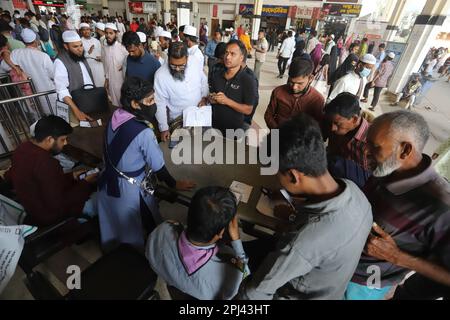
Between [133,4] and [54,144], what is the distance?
A: 2582cm

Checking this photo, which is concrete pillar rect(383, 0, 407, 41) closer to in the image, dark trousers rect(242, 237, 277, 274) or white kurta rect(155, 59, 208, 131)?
white kurta rect(155, 59, 208, 131)

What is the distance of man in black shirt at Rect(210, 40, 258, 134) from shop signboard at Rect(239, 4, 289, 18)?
730 inches

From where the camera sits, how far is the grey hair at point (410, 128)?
118cm

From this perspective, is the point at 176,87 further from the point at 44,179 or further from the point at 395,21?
the point at 395,21

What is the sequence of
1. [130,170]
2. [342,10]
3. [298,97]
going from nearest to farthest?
1. [130,170]
2. [298,97]
3. [342,10]

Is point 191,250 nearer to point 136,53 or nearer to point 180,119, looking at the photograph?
point 180,119

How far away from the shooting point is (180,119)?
2.62m

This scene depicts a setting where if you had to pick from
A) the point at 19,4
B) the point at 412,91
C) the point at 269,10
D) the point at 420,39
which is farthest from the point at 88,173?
the point at 269,10

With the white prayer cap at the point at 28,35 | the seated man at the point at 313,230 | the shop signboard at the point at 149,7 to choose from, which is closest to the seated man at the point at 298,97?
the seated man at the point at 313,230

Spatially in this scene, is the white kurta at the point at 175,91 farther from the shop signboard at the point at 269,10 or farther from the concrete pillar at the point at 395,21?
the shop signboard at the point at 269,10

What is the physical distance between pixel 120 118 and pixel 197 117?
1.02 m

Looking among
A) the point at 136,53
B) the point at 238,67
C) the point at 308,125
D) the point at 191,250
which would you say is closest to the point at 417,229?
the point at 308,125

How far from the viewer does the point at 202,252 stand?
1.16m

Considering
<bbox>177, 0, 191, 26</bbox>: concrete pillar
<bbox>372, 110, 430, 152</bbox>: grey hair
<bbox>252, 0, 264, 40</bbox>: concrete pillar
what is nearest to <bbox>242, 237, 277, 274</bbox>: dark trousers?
<bbox>372, 110, 430, 152</bbox>: grey hair
